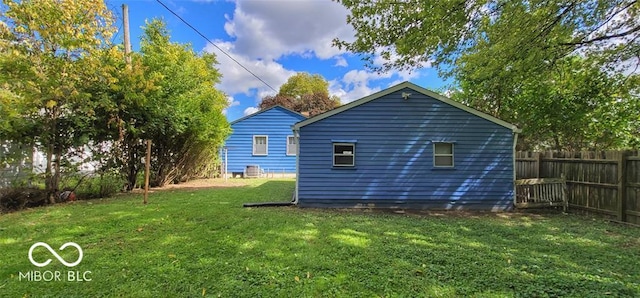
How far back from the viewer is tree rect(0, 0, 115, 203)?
23.1 feet

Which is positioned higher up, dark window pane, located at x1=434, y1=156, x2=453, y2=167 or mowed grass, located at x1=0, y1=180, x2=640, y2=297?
dark window pane, located at x1=434, y1=156, x2=453, y2=167

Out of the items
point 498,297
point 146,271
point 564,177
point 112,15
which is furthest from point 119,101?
point 564,177

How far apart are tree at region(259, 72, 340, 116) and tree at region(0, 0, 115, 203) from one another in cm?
2563

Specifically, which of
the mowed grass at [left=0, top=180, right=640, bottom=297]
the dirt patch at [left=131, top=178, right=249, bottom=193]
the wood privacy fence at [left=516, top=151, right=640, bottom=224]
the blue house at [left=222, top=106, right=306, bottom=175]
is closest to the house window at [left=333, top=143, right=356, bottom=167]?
the mowed grass at [left=0, top=180, right=640, bottom=297]

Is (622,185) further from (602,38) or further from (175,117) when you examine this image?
(175,117)

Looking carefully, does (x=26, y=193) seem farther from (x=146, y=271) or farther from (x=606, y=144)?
(x=606, y=144)

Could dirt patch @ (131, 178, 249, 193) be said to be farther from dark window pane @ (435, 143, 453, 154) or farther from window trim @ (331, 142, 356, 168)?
dark window pane @ (435, 143, 453, 154)

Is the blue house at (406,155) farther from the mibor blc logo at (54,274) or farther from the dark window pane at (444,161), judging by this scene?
the mibor blc logo at (54,274)

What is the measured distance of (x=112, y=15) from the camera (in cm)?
893

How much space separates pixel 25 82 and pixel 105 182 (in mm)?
3576

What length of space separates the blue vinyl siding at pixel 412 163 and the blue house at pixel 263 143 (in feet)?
34.1

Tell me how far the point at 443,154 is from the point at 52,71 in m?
10.4

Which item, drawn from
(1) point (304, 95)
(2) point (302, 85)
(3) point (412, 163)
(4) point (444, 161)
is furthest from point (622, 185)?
(2) point (302, 85)

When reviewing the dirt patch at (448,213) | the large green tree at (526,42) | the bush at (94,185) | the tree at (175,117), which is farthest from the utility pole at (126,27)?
the dirt patch at (448,213)
